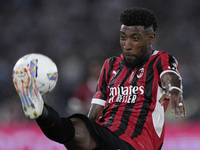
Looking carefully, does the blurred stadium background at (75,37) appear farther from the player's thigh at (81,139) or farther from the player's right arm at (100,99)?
the player's thigh at (81,139)

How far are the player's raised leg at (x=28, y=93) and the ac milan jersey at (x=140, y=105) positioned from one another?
2.75 feet

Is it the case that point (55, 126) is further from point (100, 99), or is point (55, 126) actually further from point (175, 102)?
point (100, 99)

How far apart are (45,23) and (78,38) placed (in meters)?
1.33

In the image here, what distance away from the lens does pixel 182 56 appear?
10.9 metres

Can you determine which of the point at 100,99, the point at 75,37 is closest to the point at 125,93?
the point at 100,99

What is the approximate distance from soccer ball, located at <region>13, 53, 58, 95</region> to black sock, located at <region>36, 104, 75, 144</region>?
0.48ft

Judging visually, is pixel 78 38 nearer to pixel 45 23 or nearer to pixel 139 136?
pixel 45 23

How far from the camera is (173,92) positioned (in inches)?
115

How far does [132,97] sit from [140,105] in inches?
4.1

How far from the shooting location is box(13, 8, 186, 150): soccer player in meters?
3.04

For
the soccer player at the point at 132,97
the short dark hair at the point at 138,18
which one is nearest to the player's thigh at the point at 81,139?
the soccer player at the point at 132,97

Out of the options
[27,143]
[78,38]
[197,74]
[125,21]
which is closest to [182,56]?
[197,74]

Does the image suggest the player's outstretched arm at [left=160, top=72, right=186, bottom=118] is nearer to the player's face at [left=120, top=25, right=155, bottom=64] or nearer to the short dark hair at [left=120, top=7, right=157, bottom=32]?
the player's face at [left=120, top=25, right=155, bottom=64]

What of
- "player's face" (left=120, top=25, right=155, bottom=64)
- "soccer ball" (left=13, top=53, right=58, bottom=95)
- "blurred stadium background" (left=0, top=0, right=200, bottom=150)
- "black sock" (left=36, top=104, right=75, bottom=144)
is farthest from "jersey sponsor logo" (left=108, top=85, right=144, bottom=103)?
"blurred stadium background" (left=0, top=0, right=200, bottom=150)
